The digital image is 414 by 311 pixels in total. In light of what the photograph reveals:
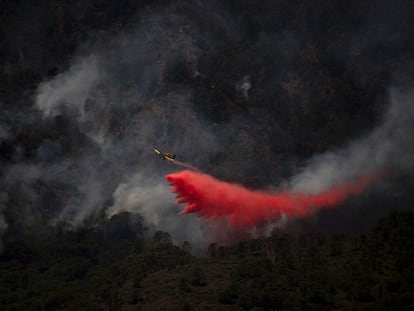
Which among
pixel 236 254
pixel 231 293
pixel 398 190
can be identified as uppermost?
pixel 398 190

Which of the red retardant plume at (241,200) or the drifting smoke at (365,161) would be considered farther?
the drifting smoke at (365,161)

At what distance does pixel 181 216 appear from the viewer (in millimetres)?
196375

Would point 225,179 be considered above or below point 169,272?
above

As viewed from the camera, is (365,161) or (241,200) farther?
(365,161)

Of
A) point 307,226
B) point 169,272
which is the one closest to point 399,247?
point 307,226

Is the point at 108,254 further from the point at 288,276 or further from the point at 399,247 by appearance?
the point at 399,247

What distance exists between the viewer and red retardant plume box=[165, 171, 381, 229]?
168 meters

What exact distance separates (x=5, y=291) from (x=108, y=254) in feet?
70.0

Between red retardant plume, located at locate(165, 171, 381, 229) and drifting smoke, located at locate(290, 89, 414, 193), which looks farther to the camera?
drifting smoke, located at locate(290, 89, 414, 193)

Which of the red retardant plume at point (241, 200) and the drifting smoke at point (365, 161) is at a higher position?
the drifting smoke at point (365, 161)

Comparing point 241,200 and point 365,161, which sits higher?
point 365,161

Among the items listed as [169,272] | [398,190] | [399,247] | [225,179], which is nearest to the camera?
[399,247]

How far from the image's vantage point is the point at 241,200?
6737 inches

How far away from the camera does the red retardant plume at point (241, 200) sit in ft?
552
